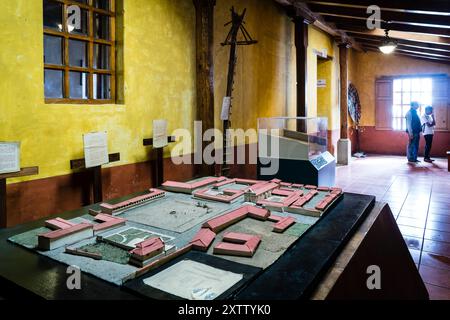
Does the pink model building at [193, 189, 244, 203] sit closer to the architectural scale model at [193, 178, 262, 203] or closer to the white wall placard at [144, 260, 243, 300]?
the architectural scale model at [193, 178, 262, 203]

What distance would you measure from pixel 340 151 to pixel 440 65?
4402 mm

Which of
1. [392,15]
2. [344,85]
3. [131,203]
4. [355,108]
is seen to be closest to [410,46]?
[344,85]

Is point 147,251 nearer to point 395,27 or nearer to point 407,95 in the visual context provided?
point 395,27

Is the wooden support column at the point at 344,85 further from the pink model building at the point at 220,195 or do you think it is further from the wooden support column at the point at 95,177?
the wooden support column at the point at 95,177

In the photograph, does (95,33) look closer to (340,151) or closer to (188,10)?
(188,10)

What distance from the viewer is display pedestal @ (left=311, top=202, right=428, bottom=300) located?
1655mm

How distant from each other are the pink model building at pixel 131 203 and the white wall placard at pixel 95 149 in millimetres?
738

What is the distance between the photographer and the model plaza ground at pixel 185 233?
1577mm

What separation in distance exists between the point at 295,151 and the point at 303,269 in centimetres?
378

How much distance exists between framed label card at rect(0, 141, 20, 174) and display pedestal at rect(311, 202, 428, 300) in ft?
7.61

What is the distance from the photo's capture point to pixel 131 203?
103 inches

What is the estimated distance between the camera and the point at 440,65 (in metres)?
11.5

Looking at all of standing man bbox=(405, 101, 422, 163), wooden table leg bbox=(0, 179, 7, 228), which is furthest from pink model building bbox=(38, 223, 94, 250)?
standing man bbox=(405, 101, 422, 163)

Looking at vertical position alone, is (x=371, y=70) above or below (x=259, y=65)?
above
